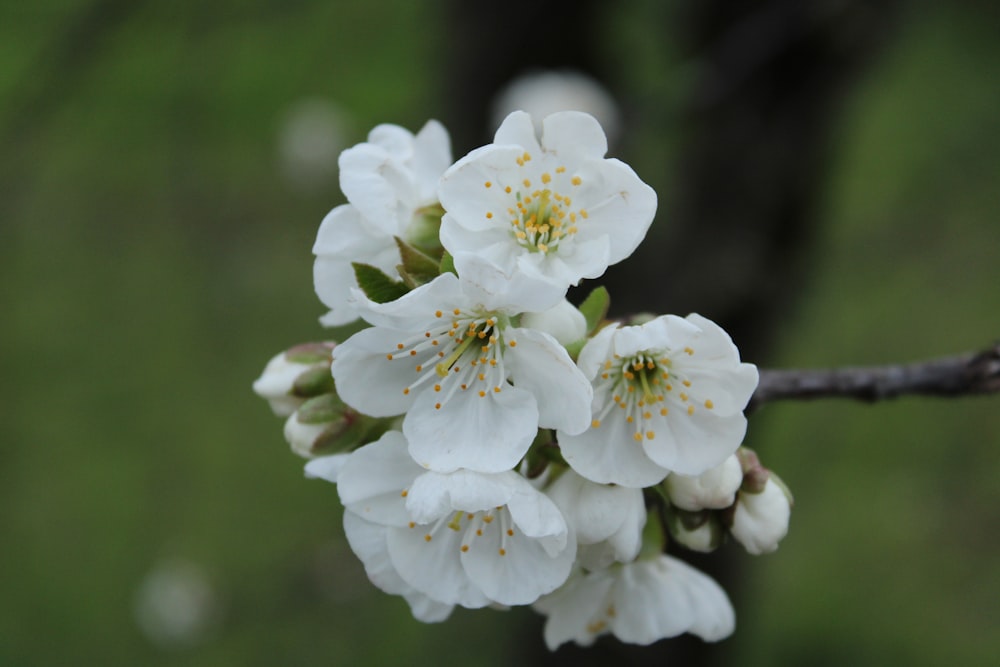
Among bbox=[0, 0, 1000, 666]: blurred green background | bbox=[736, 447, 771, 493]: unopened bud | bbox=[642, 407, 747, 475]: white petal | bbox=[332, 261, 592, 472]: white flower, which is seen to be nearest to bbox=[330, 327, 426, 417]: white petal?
bbox=[332, 261, 592, 472]: white flower

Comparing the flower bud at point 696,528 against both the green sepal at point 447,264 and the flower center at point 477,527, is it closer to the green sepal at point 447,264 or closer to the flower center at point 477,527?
the flower center at point 477,527

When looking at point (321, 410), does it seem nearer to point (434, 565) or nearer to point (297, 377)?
point (297, 377)

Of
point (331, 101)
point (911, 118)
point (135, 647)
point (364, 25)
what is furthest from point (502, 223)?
point (911, 118)

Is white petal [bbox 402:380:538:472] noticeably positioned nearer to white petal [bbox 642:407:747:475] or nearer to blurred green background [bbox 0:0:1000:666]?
white petal [bbox 642:407:747:475]

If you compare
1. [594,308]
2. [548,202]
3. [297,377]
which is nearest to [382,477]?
[297,377]

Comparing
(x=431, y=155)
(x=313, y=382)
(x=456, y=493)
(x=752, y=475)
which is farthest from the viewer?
(x=431, y=155)

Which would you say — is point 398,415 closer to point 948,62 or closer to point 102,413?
point 102,413

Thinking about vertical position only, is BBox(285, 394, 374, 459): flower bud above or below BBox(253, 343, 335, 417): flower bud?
below
